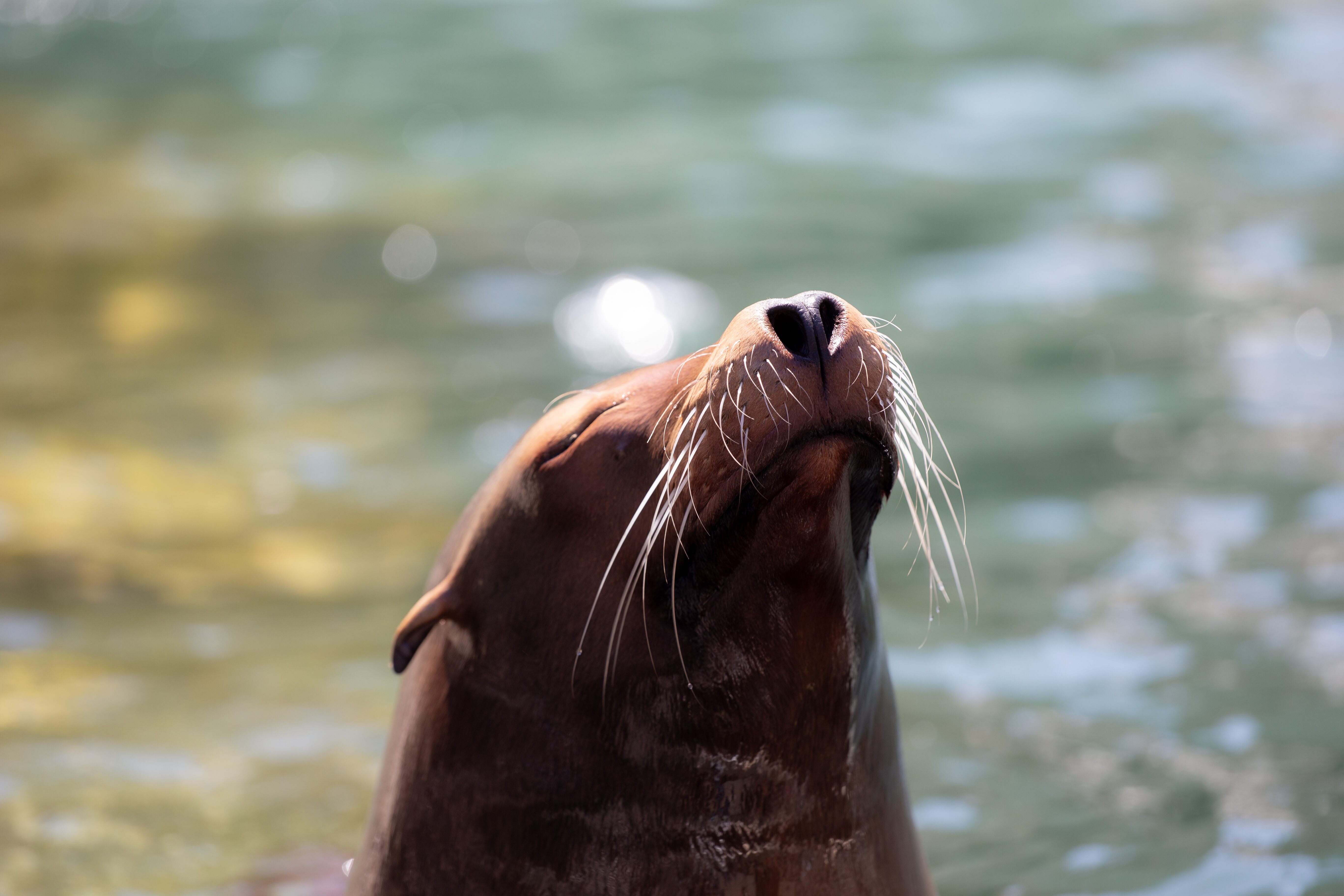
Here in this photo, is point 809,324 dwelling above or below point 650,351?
below

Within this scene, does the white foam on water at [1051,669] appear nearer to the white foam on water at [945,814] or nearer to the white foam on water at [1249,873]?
the white foam on water at [945,814]

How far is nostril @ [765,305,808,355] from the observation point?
2396 mm

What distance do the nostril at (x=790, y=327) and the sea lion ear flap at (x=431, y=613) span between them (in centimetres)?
68

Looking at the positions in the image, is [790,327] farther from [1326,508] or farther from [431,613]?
[1326,508]

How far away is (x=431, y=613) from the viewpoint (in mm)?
2691

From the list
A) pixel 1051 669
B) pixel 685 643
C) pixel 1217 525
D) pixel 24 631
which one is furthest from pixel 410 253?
pixel 685 643

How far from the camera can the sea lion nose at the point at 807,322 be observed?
238 centimetres

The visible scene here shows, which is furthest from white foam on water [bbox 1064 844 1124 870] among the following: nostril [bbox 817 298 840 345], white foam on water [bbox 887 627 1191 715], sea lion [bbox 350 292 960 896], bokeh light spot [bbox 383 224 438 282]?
bokeh light spot [bbox 383 224 438 282]

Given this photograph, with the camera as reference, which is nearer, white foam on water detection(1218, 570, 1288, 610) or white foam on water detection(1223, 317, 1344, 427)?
white foam on water detection(1218, 570, 1288, 610)

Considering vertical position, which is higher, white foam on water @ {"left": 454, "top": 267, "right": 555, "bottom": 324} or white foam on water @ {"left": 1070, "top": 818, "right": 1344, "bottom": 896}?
white foam on water @ {"left": 454, "top": 267, "right": 555, "bottom": 324}

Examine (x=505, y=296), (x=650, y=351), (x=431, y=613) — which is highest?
(x=505, y=296)

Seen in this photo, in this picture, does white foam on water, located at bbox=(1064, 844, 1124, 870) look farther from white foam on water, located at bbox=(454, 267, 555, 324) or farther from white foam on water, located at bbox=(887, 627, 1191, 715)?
white foam on water, located at bbox=(454, 267, 555, 324)

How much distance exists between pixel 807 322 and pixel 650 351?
5037mm

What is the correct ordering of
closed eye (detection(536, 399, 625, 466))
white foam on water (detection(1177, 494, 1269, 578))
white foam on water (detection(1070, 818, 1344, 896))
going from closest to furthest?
1. closed eye (detection(536, 399, 625, 466))
2. white foam on water (detection(1070, 818, 1344, 896))
3. white foam on water (detection(1177, 494, 1269, 578))
